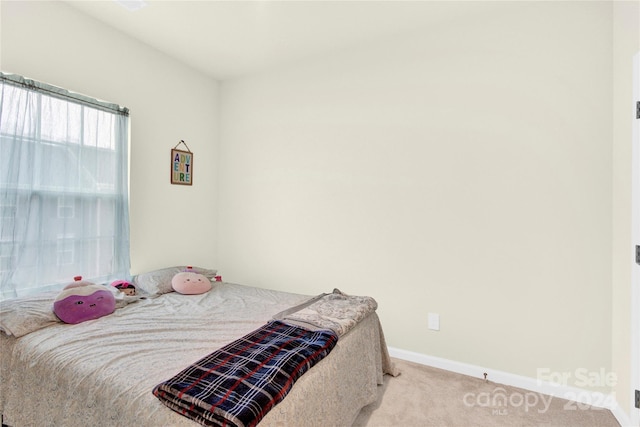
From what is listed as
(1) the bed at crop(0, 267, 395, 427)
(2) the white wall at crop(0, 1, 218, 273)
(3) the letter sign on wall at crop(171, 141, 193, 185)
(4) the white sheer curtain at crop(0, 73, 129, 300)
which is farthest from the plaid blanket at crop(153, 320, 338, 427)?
(3) the letter sign on wall at crop(171, 141, 193, 185)

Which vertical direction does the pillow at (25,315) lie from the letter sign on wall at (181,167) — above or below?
below

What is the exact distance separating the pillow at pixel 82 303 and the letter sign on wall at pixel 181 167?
4.40 ft

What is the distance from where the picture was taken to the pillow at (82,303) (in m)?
1.81

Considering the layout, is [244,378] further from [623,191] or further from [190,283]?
[623,191]

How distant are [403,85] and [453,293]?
1.75 metres

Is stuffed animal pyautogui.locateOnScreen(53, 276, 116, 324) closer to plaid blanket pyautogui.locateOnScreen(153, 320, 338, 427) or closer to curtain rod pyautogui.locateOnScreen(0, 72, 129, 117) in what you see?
plaid blanket pyautogui.locateOnScreen(153, 320, 338, 427)

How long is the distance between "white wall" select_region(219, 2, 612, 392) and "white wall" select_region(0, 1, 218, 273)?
78 cm

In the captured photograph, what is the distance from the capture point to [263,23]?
244 centimetres

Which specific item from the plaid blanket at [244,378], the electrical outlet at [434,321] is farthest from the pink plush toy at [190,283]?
the electrical outlet at [434,321]

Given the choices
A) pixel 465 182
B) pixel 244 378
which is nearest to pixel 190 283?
pixel 244 378

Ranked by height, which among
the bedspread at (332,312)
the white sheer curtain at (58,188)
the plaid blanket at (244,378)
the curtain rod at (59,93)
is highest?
the curtain rod at (59,93)

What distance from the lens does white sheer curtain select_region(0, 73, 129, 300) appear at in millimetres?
1947

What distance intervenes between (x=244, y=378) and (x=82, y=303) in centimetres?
134

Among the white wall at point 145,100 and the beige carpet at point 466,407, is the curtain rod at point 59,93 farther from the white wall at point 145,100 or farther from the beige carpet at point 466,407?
the beige carpet at point 466,407
